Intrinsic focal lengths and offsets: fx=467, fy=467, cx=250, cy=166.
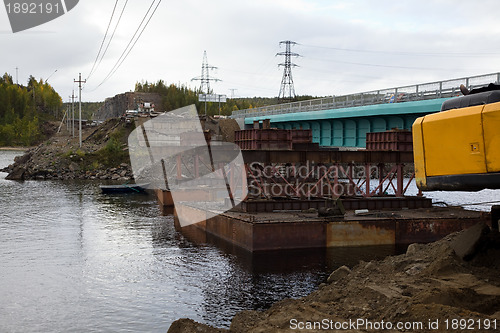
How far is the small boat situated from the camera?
6231cm

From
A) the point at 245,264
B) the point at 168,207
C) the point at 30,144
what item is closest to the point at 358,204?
the point at 245,264

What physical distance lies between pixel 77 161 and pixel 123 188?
33479 millimetres

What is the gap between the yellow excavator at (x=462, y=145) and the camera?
841 centimetres

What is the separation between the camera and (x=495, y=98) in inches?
350

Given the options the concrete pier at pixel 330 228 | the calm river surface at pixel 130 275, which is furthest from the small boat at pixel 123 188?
the concrete pier at pixel 330 228

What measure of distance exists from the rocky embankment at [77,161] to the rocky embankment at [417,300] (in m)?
75.9

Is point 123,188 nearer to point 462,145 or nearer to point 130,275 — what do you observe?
point 130,275

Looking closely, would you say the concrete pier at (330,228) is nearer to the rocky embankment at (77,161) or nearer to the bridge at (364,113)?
the bridge at (364,113)

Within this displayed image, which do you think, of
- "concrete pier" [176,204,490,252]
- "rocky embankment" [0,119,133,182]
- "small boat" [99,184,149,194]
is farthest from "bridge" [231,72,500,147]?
"rocky embankment" [0,119,133,182]

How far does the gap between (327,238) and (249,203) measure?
6.24 m

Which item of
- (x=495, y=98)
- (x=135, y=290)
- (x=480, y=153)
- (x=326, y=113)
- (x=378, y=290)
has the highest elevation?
(x=326, y=113)

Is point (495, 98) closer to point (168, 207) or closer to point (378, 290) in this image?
point (378, 290)

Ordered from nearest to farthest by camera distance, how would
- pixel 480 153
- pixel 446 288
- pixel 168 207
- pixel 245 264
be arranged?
pixel 480 153 → pixel 446 288 → pixel 245 264 → pixel 168 207

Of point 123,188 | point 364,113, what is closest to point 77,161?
point 123,188
